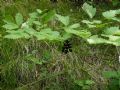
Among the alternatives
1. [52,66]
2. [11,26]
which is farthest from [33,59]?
[11,26]

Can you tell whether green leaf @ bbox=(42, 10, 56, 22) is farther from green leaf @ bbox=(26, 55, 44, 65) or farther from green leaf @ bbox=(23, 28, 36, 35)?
green leaf @ bbox=(26, 55, 44, 65)

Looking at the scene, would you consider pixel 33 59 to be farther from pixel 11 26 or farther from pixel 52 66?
pixel 11 26

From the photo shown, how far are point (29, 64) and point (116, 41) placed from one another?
165 cm

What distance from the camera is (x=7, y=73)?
106 inches

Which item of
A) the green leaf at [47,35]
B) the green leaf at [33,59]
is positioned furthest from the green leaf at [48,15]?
the green leaf at [33,59]

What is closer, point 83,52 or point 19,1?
point 83,52

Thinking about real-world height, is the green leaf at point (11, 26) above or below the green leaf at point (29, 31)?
above

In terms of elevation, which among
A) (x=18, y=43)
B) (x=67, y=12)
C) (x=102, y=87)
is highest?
(x=67, y=12)

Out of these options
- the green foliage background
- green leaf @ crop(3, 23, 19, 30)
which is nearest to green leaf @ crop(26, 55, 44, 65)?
the green foliage background

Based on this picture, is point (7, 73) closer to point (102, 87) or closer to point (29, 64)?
point (29, 64)

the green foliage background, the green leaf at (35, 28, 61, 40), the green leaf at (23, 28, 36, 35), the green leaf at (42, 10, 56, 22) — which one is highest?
the green leaf at (42, 10, 56, 22)

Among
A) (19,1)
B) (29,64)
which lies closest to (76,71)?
(29,64)

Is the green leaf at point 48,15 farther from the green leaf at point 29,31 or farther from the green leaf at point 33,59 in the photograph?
the green leaf at point 33,59

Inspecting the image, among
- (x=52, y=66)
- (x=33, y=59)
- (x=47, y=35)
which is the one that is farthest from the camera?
(x=52, y=66)
